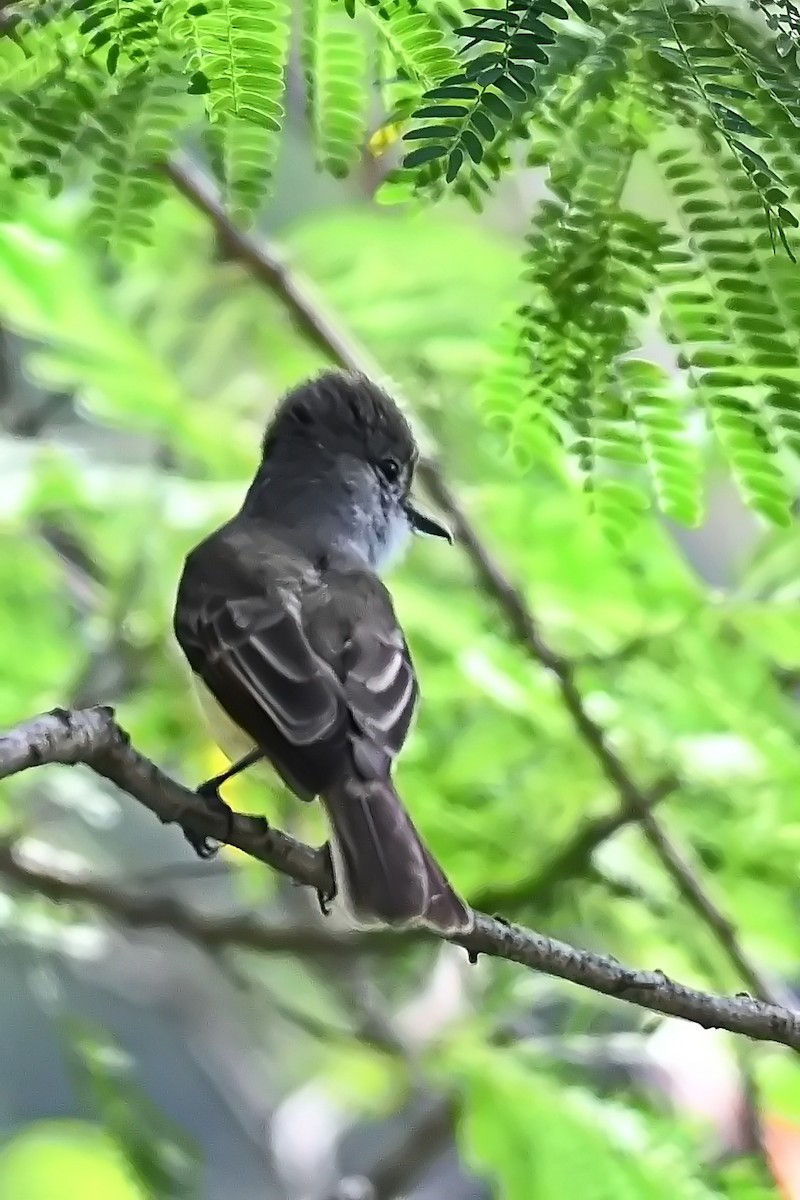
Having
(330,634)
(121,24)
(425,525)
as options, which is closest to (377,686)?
(330,634)

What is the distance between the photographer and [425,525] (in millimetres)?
789

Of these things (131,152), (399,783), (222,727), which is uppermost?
→ (131,152)

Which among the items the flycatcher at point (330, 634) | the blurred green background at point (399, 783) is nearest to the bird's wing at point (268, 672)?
the flycatcher at point (330, 634)

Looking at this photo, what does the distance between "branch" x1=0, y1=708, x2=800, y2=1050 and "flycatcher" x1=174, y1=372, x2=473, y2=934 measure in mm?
22

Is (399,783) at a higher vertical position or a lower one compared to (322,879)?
lower

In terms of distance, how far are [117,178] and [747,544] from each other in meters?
0.88

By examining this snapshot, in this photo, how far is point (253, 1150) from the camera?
1.29 metres

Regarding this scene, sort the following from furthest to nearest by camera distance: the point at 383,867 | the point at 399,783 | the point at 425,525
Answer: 1. the point at 399,783
2. the point at 425,525
3. the point at 383,867

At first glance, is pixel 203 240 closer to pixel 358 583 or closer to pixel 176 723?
pixel 176 723

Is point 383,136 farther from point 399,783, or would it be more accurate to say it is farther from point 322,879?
point 399,783

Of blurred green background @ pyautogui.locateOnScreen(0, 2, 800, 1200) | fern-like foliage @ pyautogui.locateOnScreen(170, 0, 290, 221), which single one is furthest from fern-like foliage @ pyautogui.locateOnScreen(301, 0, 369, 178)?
blurred green background @ pyautogui.locateOnScreen(0, 2, 800, 1200)

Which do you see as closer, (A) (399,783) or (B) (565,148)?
(B) (565,148)

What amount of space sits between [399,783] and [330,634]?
37cm

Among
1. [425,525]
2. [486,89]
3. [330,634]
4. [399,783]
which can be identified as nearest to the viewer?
[486,89]
